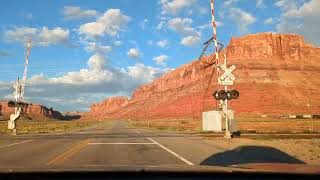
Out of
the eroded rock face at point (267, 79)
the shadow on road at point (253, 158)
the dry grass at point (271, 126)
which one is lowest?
the shadow on road at point (253, 158)

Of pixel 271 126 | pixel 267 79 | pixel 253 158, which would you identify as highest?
pixel 267 79

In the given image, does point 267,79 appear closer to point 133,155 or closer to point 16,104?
point 16,104

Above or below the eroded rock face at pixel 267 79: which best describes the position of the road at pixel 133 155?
below

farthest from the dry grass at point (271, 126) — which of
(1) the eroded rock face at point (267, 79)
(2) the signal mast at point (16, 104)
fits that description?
(1) the eroded rock face at point (267, 79)

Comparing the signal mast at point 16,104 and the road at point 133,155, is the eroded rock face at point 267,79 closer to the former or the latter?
the signal mast at point 16,104

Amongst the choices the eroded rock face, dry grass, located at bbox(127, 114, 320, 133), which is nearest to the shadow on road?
dry grass, located at bbox(127, 114, 320, 133)

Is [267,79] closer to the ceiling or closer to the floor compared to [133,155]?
closer to the ceiling

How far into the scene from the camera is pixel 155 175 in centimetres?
571

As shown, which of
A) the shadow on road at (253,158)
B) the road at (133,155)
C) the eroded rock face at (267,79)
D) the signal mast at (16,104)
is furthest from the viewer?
the eroded rock face at (267,79)

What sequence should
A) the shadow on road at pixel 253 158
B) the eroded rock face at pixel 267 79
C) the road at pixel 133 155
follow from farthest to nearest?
1. the eroded rock face at pixel 267 79
2. the shadow on road at pixel 253 158
3. the road at pixel 133 155

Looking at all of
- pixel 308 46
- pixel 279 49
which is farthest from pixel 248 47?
pixel 308 46

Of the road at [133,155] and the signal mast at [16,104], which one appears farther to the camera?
the signal mast at [16,104]

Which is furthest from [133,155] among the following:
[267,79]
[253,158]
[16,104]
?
[267,79]

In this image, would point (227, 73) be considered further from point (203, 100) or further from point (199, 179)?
point (203, 100)
